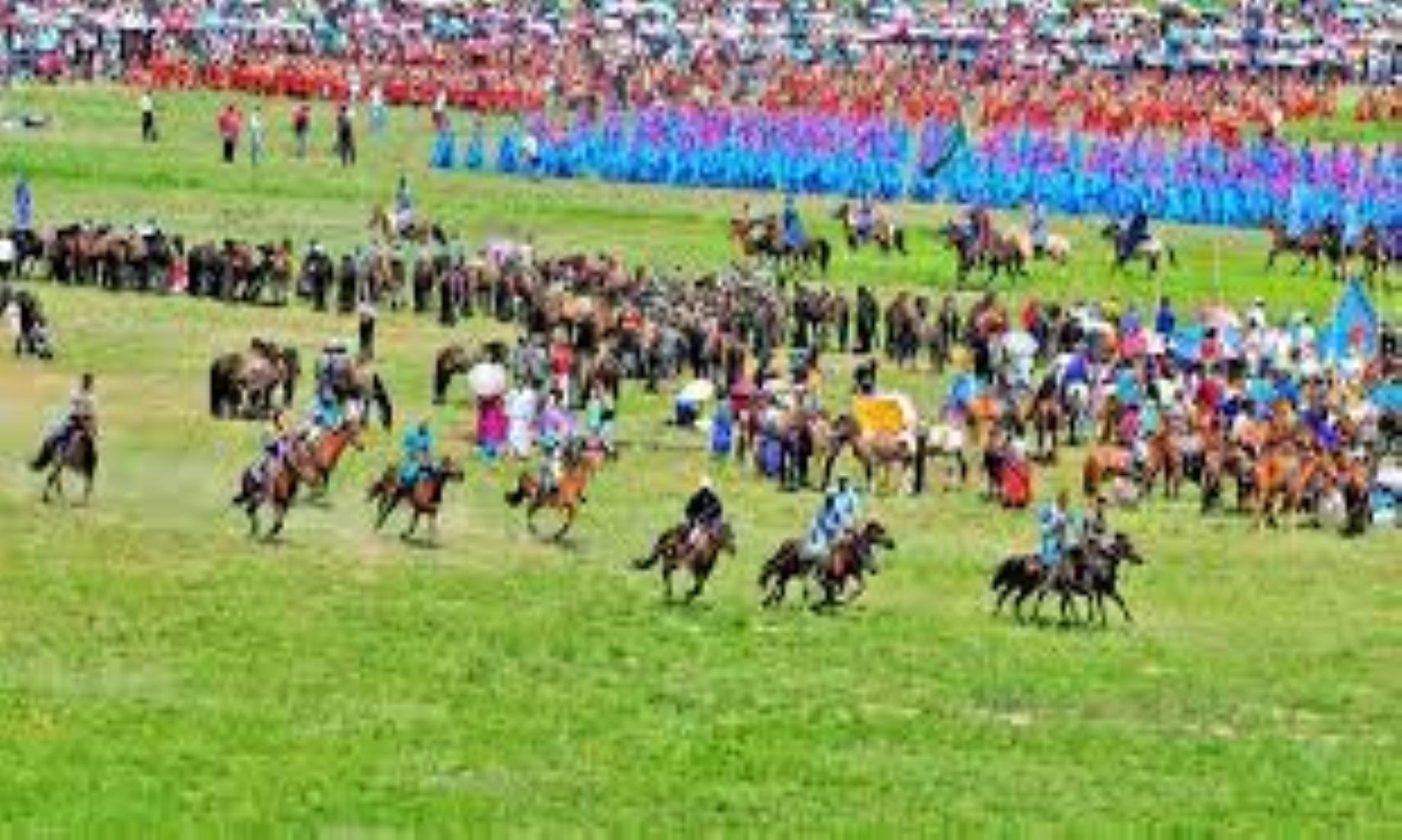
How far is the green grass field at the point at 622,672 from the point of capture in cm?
3566

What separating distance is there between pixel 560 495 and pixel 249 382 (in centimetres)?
1029

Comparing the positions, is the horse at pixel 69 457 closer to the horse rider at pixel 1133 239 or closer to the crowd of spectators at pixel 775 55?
the horse rider at pixel 1133 239

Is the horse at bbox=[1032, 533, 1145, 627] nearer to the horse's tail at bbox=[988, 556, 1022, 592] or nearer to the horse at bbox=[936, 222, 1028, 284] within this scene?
the horse's tail at bbox=[988, 556, 1022, 592]

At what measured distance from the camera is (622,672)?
42.0 m

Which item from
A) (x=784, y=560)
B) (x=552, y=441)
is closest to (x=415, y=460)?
(x=552, y=441)

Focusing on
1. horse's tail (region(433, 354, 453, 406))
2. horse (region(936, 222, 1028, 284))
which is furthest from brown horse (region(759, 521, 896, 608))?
horse (region(936, 222, 1028, 284))

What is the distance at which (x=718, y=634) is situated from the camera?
146ft

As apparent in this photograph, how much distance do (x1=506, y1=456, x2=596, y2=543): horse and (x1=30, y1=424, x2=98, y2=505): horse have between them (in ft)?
18.4

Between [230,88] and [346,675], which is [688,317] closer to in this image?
[346,675]

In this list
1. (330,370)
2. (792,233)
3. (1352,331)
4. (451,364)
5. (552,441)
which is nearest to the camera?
(552,441)

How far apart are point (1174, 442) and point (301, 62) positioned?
217 feet

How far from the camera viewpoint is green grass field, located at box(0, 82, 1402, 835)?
3566cm

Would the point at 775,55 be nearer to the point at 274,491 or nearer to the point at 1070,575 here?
the point at 274,491

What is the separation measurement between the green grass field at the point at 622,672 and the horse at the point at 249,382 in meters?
0.60
